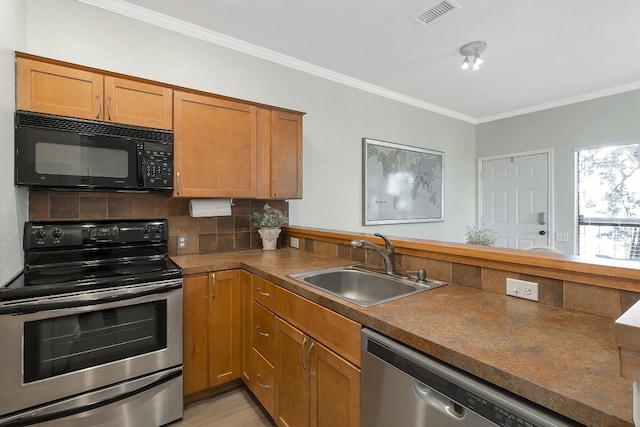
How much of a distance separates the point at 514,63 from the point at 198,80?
3025mm

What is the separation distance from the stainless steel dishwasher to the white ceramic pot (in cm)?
157

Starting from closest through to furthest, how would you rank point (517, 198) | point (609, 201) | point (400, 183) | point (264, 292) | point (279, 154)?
point (264, 292)
point (279, 154)
point (609, 201)
point (400, 183)
point (517, 198)

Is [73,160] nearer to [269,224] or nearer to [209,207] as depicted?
[209,207]

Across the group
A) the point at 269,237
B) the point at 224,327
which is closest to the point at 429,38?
the point at 269,237

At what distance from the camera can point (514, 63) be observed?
3088mm

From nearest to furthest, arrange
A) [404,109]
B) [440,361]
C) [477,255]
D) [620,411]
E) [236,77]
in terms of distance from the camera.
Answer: [620,411] < [440,361] < [477,255] < [236,77] < [404,109]

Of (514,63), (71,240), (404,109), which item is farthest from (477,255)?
(404,109)

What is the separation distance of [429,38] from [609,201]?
305 cm

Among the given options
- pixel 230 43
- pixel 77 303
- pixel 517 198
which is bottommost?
pixel 77 303

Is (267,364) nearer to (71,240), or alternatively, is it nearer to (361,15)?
(71,240)

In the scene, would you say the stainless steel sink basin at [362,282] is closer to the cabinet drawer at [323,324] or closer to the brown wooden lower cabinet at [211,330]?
the cabinet drawer at [323,324]

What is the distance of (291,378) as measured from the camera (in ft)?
5.11

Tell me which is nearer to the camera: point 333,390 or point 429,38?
point 333,390

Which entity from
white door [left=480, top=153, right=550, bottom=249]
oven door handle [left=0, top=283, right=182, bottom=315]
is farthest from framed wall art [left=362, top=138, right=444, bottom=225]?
oven door handle [left=0, top=283, right=182, bottom=315]
